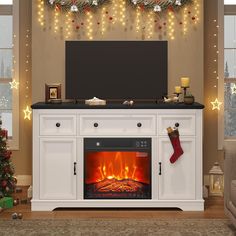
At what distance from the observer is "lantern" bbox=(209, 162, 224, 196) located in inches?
268

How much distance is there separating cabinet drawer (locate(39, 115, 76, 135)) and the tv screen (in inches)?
23.5

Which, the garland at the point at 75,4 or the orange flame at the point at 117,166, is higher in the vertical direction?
the garland at the point at 75,4

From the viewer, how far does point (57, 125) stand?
612 centimetres

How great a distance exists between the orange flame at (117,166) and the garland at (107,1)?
5.40 feet

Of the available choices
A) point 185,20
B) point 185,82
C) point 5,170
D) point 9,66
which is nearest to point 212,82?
point 185,20

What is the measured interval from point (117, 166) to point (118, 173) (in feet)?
0.22

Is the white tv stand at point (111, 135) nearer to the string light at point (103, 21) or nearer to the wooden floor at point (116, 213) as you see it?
the wooden floor at point (116, 213)

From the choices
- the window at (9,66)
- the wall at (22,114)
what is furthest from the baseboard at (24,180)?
the window at (9,66)

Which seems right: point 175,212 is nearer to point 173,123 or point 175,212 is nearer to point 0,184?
point 173,123

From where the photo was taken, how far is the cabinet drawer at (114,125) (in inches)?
241

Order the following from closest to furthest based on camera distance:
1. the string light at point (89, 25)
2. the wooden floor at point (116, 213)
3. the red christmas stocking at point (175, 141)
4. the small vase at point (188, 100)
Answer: the wooden floor at point (116, 213) < the red christmas stocking at point (175, 141) < the small vase at point (188, 100) < the string light at point (89, 25)

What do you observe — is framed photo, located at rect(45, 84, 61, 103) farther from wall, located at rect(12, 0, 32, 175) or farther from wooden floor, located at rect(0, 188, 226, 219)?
wooden floor, located at rect(0, 188, 226, 219)

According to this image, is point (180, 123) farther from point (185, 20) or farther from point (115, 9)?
point (115, 9)

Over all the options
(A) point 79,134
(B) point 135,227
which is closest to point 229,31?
(A) point 79,134
